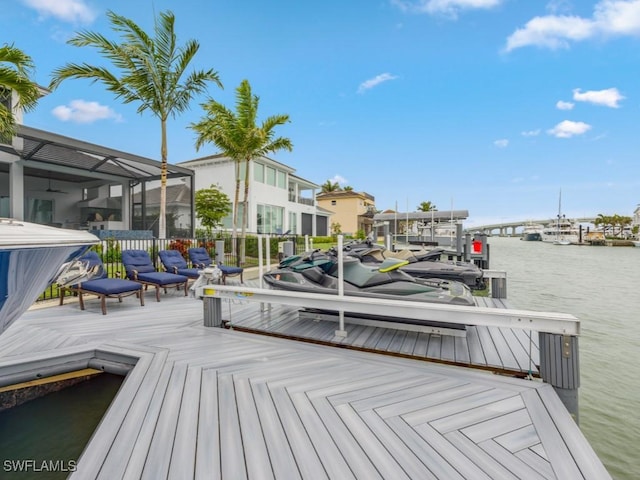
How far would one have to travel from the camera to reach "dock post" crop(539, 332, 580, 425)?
2553 mm

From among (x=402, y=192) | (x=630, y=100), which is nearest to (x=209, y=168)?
(x=402, y=192)

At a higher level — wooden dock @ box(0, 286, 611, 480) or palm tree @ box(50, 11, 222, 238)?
palm tree @ box(50, 11, 222, 238)

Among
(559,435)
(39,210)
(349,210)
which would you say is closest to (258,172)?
(39,210)

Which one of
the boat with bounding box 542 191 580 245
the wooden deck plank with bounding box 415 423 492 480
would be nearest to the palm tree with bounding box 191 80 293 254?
the wooden deck plank with bounding box 415 423 492 480

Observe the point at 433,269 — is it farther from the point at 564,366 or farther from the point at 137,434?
the point at 137,434

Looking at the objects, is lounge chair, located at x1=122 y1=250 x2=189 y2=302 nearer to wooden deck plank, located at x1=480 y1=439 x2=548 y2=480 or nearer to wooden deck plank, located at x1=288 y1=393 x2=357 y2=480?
wooden deck plank, located at x1=288 y1=393 x2=357 y2=480

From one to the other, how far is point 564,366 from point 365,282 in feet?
7.81

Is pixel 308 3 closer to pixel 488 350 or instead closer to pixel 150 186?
pixel 150 186

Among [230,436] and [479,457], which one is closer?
[479,457]

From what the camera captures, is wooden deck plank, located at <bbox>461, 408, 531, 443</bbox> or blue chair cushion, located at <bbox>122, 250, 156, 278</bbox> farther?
blue chair cushion, located at <bbox>122, 250, 156, 278</bbox>

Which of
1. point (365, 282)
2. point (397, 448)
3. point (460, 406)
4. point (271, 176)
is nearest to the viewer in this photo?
point (397, 448)

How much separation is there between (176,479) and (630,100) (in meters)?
33.4

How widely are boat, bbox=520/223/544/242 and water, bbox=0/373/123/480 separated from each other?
84.6m

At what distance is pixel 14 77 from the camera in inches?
224
